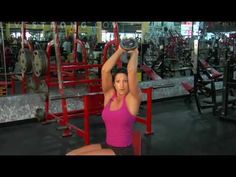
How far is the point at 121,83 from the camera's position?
1.86 metres

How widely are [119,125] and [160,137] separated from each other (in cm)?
184

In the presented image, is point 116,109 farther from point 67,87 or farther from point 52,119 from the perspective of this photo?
point 67,87

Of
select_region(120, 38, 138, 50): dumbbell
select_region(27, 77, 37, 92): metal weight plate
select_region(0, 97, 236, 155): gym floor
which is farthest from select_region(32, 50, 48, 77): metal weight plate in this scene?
select_region(120, 38, 138, 50): dumbbell

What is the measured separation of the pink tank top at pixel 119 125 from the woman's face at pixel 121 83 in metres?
0.06

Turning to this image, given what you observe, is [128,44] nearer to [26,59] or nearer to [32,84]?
[26,59]

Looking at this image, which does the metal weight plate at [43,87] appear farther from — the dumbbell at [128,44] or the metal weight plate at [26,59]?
the dumbbell at [128,44]

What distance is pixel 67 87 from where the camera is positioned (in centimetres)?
449

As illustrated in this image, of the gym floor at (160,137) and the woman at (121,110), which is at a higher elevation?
the woman at (121,110)

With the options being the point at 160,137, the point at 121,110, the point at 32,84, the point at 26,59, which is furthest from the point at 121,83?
the point at 32,84

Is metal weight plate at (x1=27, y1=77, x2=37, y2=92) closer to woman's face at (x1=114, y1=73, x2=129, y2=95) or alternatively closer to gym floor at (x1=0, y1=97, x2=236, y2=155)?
gym floor at (x1=0, y1=97, x2=236, y2=155)

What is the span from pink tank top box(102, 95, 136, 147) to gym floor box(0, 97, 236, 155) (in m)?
1.24

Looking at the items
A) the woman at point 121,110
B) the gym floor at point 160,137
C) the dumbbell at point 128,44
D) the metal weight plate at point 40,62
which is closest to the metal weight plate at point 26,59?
the metal weight plate at point 40,62

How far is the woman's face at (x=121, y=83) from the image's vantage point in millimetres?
1853

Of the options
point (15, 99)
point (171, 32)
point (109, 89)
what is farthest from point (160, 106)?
point (171, 32)
